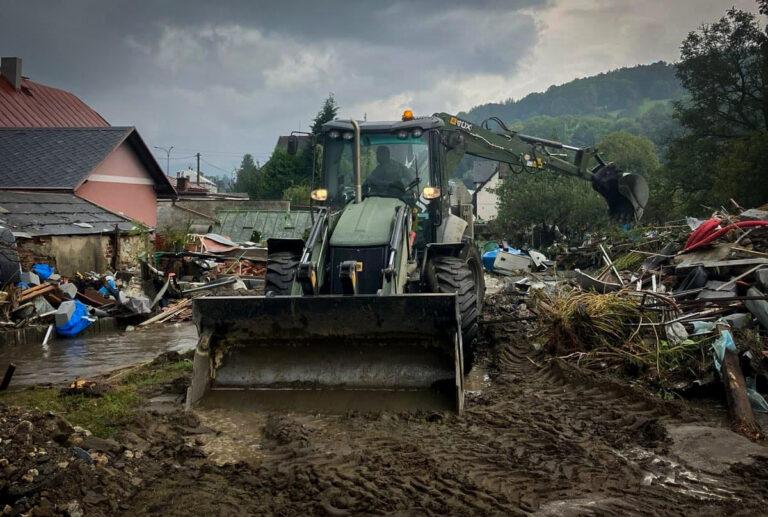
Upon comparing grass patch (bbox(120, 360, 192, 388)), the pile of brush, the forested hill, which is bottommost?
grass patch (bbox(120, 360, 192, 388))

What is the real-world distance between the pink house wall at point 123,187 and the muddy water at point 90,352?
967 cm

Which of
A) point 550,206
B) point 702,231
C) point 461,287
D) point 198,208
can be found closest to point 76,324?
point 461,287

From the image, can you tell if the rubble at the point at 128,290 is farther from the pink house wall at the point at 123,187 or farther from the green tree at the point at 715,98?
the green tree at the point at 715,98

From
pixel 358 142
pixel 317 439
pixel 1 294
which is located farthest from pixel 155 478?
pixel 1 294

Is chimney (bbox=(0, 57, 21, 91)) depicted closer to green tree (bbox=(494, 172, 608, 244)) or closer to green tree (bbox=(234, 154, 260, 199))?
green tree (bbox=(234, 154, 260, 199))

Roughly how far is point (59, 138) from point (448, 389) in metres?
20.9

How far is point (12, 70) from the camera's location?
1111 inches

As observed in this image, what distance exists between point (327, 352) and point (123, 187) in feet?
64.0

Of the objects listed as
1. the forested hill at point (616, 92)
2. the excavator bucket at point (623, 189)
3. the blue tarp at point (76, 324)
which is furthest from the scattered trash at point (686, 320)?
the forested hill at point (616, 92)

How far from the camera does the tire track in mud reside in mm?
4102

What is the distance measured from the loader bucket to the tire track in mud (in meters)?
0.34

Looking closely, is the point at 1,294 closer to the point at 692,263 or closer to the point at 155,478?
the point at 155,478

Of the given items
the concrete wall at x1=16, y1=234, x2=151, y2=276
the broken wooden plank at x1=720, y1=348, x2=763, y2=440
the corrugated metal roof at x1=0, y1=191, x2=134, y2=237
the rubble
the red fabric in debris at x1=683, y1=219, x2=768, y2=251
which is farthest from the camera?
the corrugated metal roof at x1=0, y1=191, x2=134, y2=237

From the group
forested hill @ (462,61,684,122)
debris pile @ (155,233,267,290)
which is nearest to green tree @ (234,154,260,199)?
debris pile @ (155,233,267,290)
